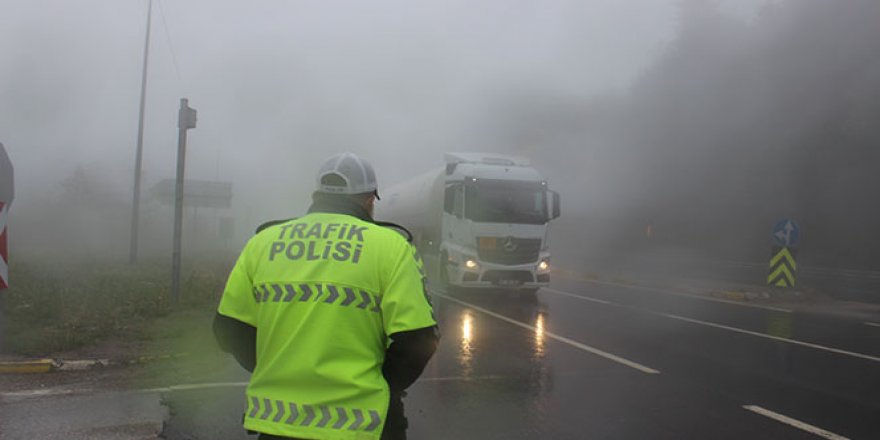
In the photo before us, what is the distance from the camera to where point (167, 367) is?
534 centimetres

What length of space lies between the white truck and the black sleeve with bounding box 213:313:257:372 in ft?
29.5

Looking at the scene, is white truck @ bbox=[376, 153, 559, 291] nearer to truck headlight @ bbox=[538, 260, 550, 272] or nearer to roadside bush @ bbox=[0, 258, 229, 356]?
truck headlight @ bbox=[538, 260, 550, 272]

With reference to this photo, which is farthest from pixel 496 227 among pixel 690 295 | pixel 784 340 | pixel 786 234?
pixel 786 234

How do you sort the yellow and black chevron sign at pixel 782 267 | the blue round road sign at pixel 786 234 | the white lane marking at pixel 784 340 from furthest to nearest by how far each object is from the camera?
the yellow and black chevron sign at pixel 782 267 → the blue round road sign at pixel 786 234 → the white lane marking at pixel 784 340

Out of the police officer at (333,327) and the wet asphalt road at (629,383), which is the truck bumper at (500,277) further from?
the police officer at (333,327)

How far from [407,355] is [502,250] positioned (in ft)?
30.4

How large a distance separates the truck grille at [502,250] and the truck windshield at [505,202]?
346 millimetres

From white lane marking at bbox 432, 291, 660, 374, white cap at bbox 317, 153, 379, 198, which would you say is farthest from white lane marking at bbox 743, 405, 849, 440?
white cap at bbox 317, 153, 379, 198

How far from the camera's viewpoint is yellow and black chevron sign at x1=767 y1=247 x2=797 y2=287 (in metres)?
12.2

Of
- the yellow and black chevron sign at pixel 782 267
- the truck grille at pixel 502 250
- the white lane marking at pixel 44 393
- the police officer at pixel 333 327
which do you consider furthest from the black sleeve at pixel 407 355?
the yellow and black chevron sign at pixel 782 267

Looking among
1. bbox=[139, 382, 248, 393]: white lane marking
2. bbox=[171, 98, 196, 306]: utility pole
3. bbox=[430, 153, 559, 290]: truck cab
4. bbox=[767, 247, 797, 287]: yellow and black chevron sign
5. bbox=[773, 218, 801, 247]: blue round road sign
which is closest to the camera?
bbox=[139, 382, 248, 393]: white lane marking

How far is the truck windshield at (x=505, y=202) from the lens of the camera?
10906 mm

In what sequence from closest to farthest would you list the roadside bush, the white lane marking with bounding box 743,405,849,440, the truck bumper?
the white lane marking with bounding box 743,405,849,440, the roadside bush, the truck bumper

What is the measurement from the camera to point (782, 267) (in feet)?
40.3
